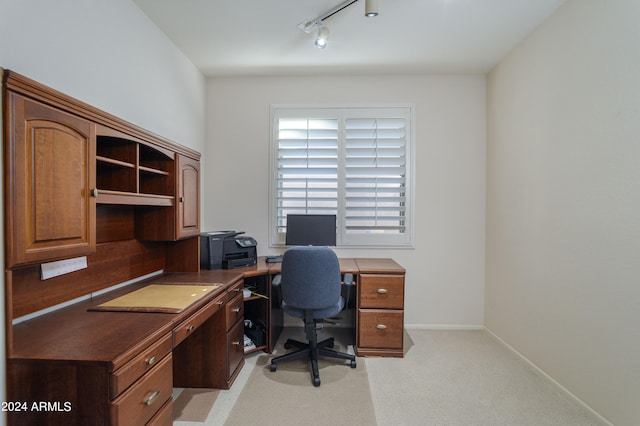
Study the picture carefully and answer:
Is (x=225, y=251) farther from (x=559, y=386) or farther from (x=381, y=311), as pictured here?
(x=559, y=386)

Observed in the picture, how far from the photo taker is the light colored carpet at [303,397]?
6.25 feet

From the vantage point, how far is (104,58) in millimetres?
1878

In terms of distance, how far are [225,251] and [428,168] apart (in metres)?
2.30

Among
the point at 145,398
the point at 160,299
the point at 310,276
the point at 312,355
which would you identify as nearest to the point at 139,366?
the point at 145,398

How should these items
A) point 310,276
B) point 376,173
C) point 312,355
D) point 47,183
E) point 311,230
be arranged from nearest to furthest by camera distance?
point 47,183, point 310,276, point 312,355, point 311,230, point 376,173

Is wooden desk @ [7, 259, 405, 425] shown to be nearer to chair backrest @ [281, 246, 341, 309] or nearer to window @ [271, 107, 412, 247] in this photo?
chair backrest @ [281, 246, 341, 309]

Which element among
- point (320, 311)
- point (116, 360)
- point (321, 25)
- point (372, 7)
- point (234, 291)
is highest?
point (321, 25)

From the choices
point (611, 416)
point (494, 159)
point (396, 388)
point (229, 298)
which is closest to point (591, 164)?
point (494, 159)

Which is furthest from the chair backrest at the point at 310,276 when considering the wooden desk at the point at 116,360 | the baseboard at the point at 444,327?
the baseboard at the point at 444,327

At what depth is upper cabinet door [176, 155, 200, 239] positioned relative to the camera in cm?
219

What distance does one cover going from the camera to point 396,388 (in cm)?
224

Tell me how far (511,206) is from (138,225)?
3.18 meters

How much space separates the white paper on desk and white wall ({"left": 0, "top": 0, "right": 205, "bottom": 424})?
39 centimetres

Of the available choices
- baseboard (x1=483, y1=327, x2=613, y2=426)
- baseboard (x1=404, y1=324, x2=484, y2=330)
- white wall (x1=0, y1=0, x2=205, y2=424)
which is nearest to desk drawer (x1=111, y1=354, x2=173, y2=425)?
white wall (x1=0, y1=0, x2=205, y2=424)
